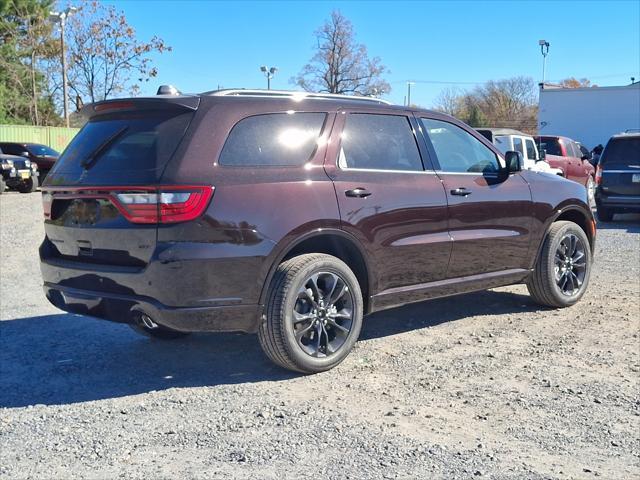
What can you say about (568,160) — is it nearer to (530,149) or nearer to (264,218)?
(530,149)

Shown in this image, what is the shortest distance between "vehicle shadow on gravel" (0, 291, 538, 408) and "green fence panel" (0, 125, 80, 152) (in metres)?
28.9

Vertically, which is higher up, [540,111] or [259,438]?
[540,111]

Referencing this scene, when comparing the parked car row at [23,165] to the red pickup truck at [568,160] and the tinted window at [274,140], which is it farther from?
the tinted window at [274,140]

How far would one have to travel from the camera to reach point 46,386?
4.64 m

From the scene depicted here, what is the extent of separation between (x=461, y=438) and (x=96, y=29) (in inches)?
1797

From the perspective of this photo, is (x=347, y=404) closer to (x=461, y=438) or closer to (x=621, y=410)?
(x=461, y=438)

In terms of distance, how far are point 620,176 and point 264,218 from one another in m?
11.8

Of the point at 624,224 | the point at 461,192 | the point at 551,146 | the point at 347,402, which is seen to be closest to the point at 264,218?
the point at 347,402

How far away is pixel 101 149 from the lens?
187 inches

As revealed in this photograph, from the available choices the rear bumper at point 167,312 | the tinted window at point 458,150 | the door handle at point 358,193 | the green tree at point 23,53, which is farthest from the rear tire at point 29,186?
the green tree at point 23,53

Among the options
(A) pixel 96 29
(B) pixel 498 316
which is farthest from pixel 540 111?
(B) pixel 498 316

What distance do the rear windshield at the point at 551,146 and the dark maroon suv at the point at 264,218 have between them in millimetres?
14887

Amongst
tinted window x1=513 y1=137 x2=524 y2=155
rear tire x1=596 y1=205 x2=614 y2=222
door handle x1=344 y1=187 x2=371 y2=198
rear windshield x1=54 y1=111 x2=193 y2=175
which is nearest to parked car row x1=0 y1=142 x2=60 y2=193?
tinted window x1=513 y1=137 x2=524 y2=155

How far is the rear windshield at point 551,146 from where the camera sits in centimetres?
1973
